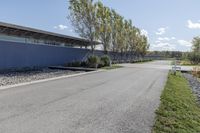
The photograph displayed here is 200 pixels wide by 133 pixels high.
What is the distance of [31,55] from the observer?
22.2 meters

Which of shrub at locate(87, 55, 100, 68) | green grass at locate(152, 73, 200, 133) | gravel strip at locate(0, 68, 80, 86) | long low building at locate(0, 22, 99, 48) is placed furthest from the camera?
shrub at locate(87, 55, 100, 68)

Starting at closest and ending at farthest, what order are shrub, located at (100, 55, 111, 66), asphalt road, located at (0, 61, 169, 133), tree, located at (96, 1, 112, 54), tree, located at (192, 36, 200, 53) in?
asphalt road, located at (0, 61, 169, 133) < shrub, located at (100, 55, 111, 66) < tree, located at (96, 1, 112, 54) < tree, located at (192, 36, 200, 53)

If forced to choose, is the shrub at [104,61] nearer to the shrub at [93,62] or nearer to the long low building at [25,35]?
Result: the shrub at [93,62]

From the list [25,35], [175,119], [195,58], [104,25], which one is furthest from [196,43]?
[175,119]

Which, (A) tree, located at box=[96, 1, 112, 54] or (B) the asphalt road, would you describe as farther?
(A) tree, located at box=[96, 1, 112, 54]

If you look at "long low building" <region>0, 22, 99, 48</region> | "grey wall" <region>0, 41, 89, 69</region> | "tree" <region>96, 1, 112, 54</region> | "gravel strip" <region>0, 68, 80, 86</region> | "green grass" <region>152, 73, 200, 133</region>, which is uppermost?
"tree" <region>96, 1, 112, 54</region>

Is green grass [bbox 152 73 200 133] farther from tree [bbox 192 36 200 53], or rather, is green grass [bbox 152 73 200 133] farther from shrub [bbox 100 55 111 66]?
tree [bbox 192 36 200 53]

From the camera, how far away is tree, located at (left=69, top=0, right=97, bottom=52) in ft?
100

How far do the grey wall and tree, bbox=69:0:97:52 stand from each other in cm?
306

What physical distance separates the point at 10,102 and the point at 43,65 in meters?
16.7

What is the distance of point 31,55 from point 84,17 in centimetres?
1099

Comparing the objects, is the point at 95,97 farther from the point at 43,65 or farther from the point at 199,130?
the point at 43,65

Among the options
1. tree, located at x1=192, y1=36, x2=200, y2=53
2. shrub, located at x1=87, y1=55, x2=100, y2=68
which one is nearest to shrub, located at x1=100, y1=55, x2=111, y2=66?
shrub, located at x1=87, y1=55, x2=100, y2=68

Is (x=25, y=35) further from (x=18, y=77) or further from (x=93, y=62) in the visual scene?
(x=93, y=62)
